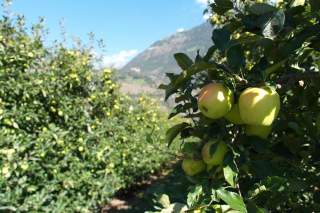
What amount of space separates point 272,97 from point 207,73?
22 cm

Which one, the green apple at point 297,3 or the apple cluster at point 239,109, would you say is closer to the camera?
the apple cluster at point 239,109

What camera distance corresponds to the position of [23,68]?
5.23 m

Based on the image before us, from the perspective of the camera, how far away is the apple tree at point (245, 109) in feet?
3.53

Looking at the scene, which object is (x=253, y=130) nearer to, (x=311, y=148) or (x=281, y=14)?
(x=281, y=14)

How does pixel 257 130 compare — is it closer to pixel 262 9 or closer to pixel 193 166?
pixel 193 166

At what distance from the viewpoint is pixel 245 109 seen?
1.07 meters

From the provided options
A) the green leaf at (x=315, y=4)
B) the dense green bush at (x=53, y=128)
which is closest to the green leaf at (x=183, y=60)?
the green leaf at (x=315, y=4)

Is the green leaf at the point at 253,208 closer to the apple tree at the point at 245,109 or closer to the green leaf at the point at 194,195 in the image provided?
the apple tree at the point at 245,109

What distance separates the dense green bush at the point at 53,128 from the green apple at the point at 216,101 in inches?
103

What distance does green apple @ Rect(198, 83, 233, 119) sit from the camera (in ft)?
3.54

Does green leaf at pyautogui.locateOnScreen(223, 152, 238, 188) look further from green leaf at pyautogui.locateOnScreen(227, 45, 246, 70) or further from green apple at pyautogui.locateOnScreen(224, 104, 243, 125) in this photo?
green leaf at pyautogui.locateOnScreen(227, 45, 246, 70)

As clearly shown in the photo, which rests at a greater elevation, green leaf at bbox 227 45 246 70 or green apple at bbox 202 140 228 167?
green leaf at bbox 227 45 246 70

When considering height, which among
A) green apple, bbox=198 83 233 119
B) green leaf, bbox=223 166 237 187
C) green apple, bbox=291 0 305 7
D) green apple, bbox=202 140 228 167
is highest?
green apple, bbox=291 0 305 7

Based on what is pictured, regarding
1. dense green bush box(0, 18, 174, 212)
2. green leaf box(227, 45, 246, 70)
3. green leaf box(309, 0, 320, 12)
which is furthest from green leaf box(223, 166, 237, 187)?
dense green bush box(0, 18, 174, 212)
